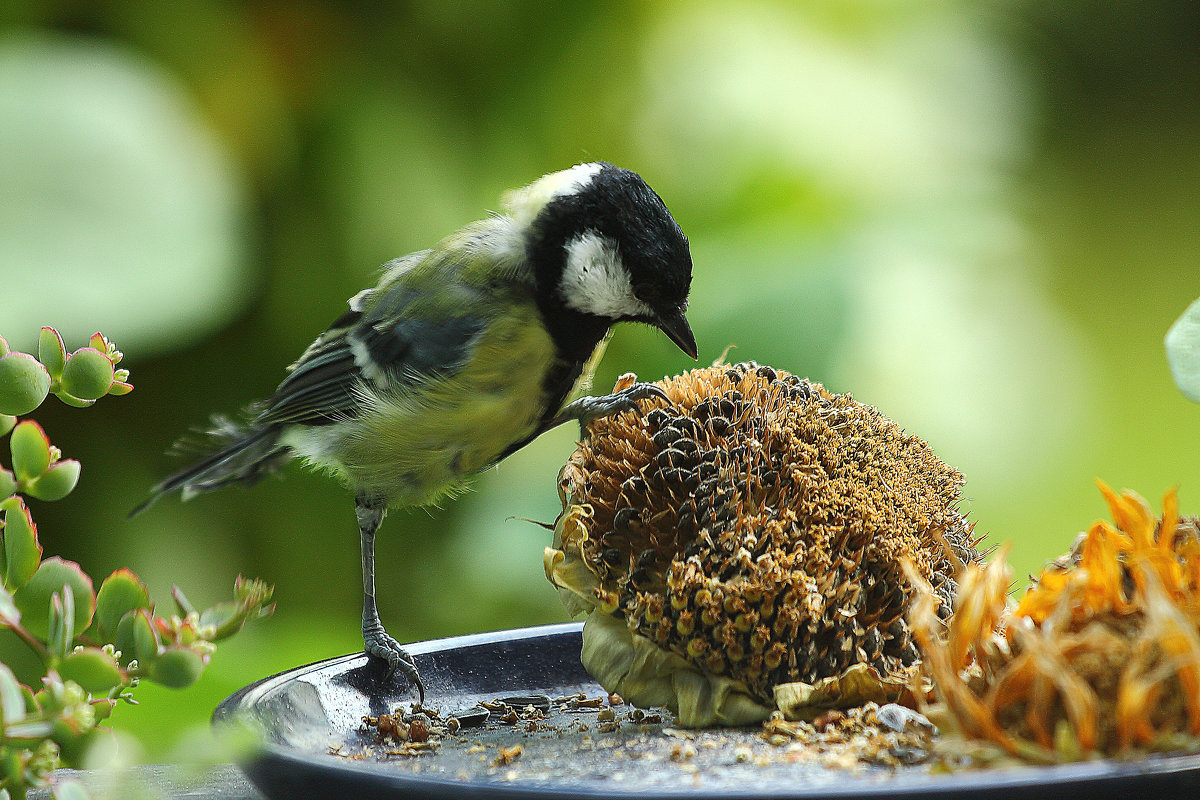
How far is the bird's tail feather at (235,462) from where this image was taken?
1.45 meters

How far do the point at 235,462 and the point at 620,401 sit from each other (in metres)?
0.71

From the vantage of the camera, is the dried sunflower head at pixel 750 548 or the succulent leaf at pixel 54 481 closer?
the succulent leaf at pixel 54 481

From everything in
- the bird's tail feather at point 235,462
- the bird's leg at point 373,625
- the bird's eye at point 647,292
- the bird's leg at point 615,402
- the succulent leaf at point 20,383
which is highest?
the bird's eye at point 647,292

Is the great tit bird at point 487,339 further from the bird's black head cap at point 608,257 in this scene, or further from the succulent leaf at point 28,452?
the succulent leaf at point 28,452

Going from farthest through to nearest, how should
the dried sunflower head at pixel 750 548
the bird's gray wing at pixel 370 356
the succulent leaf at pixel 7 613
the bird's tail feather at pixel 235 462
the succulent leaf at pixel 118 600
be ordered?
the bird's tail feather at pixel 235 462, the bird's gray wing at pixel 370 356, the dried sunflower head at pixel 750 548, the succulent leaf at pixel 118 600, the succulent leaf at pixel 7 613

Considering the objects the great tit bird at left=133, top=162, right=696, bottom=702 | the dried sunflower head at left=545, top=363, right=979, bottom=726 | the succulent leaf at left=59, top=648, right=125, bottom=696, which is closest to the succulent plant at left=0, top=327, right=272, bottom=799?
the succulent leaf at left=59, top=648, right=125, bottom=696

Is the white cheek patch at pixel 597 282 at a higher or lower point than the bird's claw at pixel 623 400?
higher

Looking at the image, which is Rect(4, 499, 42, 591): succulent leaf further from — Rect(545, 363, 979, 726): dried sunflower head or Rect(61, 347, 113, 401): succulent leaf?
Rect(545, 363, 979, 726): dried sunflower head

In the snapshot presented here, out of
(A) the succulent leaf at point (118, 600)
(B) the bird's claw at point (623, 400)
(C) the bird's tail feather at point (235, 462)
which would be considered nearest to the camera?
(A) the succulent leaf at point (118, 600)

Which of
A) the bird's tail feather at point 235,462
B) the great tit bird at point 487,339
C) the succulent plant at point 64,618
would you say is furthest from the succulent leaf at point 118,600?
the bird's tail feather at point 235,462

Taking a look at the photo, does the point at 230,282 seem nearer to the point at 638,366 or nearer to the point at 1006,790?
the point at 638,366

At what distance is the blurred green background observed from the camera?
1651 millimetres

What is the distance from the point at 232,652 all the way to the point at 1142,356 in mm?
2067

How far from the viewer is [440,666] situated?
1.06 metres
